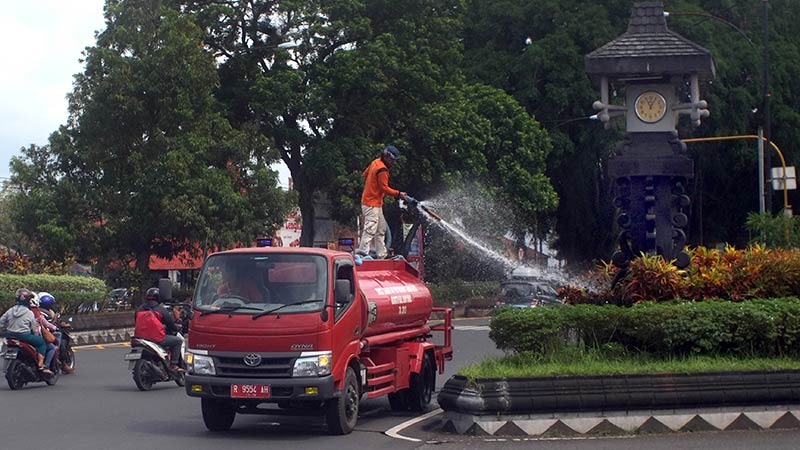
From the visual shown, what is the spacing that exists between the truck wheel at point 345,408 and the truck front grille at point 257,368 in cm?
74

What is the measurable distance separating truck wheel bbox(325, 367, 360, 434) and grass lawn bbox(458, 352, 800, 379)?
A: 134 centimetres

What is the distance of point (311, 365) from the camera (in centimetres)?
1284

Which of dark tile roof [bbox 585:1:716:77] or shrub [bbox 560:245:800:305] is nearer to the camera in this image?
shrub [bbox 560:245:800:305]

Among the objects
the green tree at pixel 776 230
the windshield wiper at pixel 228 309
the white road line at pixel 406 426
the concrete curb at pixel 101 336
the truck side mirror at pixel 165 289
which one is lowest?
the concrete curb at pixel 101 336

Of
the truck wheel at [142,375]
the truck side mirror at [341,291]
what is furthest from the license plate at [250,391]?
the truck wheel at [142,375]

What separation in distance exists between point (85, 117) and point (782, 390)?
28.0m

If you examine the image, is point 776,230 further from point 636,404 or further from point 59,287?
point 59,287

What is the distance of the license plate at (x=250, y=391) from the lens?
42.0 ft

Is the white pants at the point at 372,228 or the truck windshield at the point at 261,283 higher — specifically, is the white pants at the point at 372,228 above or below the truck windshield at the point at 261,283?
above

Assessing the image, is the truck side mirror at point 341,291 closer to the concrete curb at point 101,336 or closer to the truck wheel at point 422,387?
the truck wheel at point 422,387

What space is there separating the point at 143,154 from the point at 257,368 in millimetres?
24439

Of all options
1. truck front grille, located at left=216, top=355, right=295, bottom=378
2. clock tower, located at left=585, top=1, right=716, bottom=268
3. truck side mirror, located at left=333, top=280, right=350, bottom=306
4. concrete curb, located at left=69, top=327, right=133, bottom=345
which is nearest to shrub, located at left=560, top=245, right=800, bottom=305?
clock tower, located at left=585, top=1, right=716, bottom=268

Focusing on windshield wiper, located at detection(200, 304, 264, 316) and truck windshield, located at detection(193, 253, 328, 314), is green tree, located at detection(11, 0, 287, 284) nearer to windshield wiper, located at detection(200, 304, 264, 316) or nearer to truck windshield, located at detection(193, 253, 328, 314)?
truck windshield, located at detection(193, 253, 328, 314)

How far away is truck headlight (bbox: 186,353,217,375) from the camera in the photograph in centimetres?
1315
